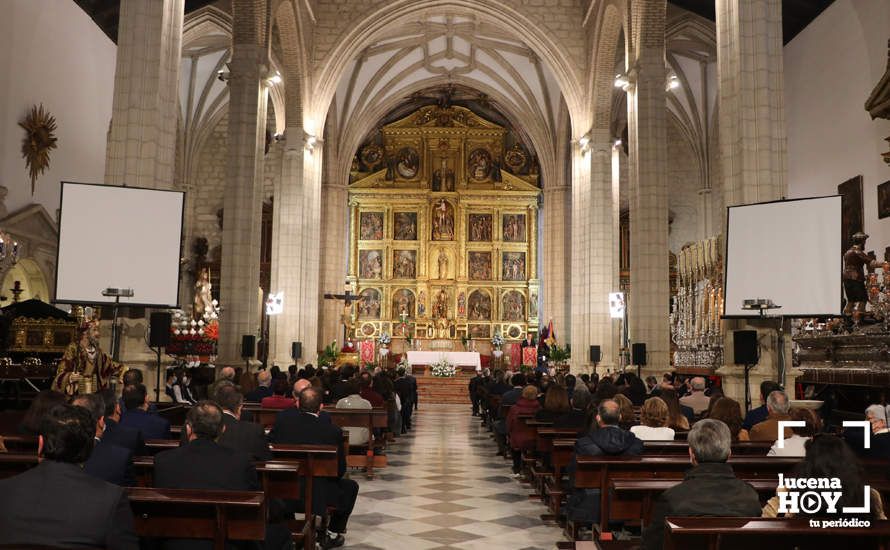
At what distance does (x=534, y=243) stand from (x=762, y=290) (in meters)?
25.2

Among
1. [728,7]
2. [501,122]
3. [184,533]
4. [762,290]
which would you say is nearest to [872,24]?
[728,7]

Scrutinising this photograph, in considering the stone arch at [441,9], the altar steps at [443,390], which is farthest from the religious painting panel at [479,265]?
the stone arch at [441,9]

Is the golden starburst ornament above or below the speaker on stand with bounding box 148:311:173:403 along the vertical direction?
above

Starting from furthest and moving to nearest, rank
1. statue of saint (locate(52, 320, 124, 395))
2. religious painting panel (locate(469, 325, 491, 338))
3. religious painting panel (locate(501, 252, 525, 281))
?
religious painting panel (locate(501, 252, 525, 281))
religious painting panel (locate(469, 325, 491, 338))
statue of saint (locate(52, 320, 124, 395))

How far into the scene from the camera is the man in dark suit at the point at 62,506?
8.23 feet

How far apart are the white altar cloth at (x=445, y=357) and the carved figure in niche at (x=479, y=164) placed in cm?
918

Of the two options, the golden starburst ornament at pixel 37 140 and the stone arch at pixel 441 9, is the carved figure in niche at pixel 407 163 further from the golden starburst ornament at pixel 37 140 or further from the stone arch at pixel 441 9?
the golden starburst ornament at pixel 37 140

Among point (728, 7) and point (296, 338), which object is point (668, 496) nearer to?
point (728, 7)

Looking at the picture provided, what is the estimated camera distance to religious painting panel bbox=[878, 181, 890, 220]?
15.2 metres

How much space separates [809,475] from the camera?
2.93 m

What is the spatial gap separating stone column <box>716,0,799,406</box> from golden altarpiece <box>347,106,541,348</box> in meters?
23.3

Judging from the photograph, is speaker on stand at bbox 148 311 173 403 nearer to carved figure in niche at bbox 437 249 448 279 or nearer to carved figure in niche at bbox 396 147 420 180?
carved figure in niche at bbox 437 249 448 279

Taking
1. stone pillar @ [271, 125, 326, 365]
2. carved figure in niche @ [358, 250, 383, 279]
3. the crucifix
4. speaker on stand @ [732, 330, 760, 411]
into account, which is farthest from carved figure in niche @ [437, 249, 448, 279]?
speaker on stand @ [732, 330, 760, 411]

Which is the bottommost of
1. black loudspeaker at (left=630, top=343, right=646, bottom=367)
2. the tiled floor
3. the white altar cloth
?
the tiled floor
